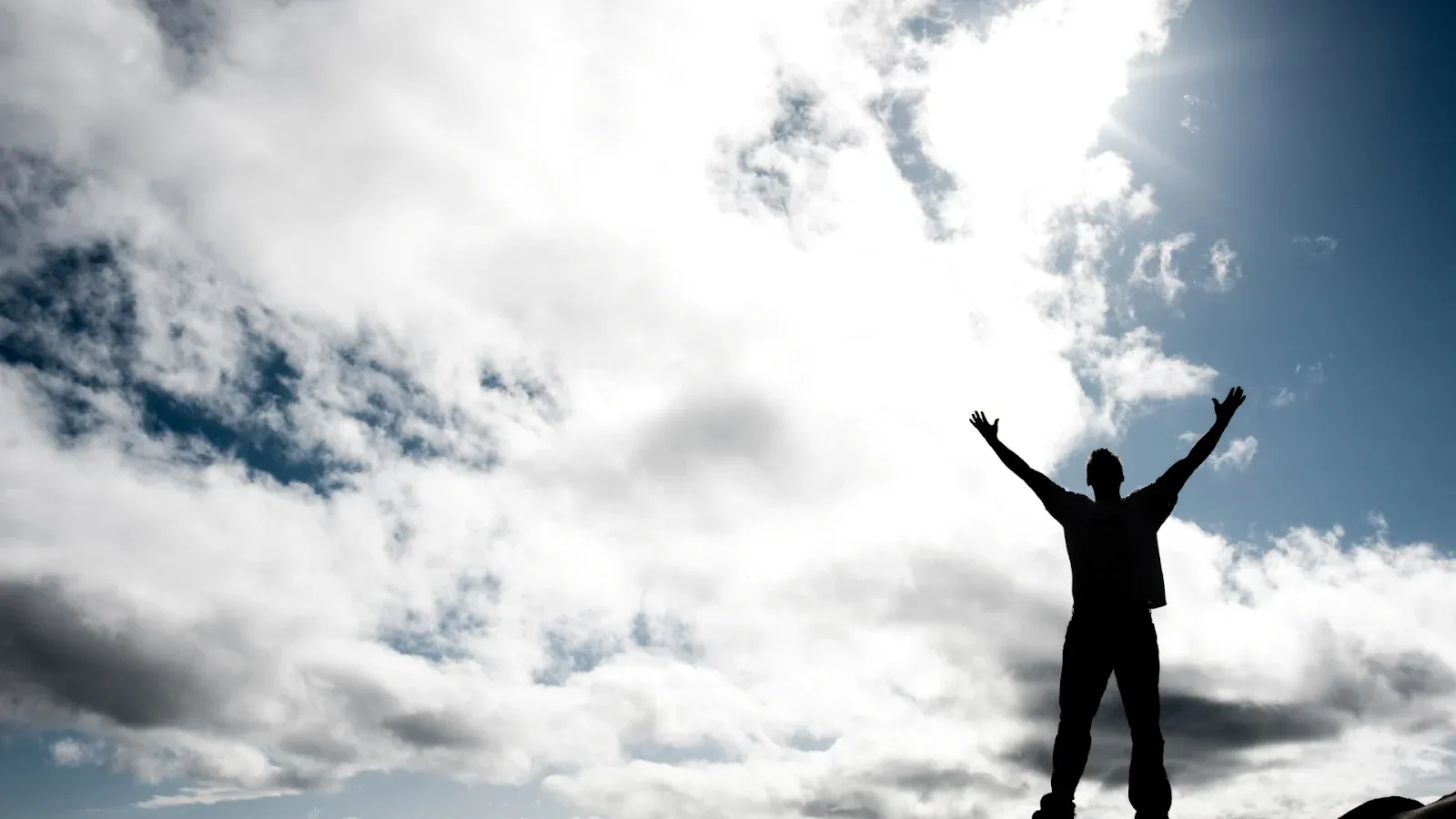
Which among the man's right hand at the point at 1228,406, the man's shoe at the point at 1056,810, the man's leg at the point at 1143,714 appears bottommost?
the man's shoe at the point at 1056,810

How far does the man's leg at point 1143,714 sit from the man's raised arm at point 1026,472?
1.40 m

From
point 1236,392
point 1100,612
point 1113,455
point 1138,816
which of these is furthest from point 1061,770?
point 1236,392

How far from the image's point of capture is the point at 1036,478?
365 inches

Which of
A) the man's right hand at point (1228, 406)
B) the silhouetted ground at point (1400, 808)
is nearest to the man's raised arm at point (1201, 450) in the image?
the man's right hand at point (1228, 406)

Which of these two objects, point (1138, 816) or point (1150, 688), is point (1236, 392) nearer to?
point (1150, 688)

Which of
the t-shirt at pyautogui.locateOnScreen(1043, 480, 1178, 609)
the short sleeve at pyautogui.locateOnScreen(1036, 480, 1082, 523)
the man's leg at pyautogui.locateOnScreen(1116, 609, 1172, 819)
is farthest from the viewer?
the short sleeve at pyautogui.locateOnScreen(1036, 480, 1082, 523)

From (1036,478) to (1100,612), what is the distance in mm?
1508

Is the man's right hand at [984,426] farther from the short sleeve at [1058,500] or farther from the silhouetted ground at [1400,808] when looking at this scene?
the silhouetted ground at [1400,808]

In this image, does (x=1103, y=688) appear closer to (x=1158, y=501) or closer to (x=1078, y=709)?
(x=1078, y=709)

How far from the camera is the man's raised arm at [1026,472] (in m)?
9.18

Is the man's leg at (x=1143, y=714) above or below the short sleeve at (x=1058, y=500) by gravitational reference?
below

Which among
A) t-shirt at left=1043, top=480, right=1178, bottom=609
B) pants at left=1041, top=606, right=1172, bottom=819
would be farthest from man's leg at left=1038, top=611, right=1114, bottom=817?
t-shirt at left=1043, top=480, right=1178, bottom=609

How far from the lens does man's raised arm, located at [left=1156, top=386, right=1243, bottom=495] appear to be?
891 cm

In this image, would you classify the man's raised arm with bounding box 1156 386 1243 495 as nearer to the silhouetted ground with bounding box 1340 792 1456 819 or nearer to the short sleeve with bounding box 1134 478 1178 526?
the short sleeve with bounding box 1134 478 1178 526
